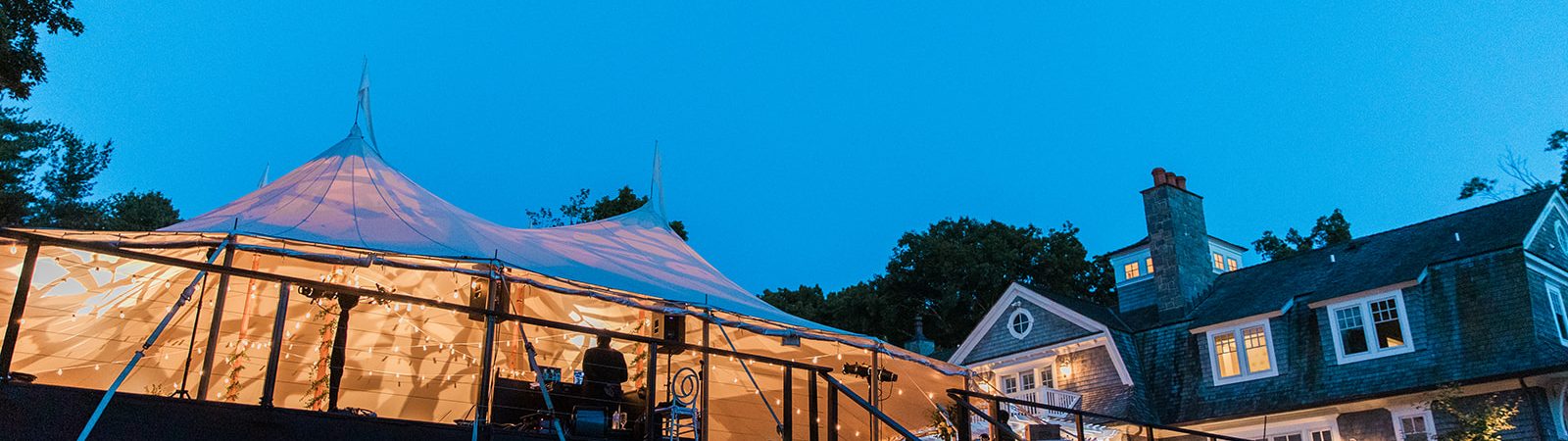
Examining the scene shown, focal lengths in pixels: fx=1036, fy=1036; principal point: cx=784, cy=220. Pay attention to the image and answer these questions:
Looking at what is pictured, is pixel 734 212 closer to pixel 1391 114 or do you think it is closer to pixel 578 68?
pixel 578 68

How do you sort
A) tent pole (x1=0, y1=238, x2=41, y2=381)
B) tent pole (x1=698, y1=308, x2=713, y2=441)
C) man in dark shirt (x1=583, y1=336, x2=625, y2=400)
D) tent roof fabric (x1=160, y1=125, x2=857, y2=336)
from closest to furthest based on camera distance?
tent pole (x1=0, y1=238, x2=41, y2=381)
tent pole (x1=698, y1=308, x2=713, y2=441)
man in dark shirt (x1=583, y1=336, x2=625, y2=400)
tent roof fabric (x1=160, y1=125, x2=857, y2=336)

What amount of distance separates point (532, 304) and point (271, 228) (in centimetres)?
287

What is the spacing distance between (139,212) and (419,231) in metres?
21.8

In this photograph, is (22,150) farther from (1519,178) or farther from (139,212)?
(1519,178)

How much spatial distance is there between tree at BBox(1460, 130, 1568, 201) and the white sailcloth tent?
20.8 m

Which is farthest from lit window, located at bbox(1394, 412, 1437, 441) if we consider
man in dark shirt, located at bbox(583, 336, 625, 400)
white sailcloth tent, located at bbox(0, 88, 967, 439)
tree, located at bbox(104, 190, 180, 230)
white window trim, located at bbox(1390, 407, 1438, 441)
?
tree, located at bbox(104, 190, 180, 230)

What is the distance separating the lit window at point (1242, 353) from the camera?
17.4m

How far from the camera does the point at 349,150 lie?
10.3 m

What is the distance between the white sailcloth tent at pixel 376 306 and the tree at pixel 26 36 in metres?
4.31

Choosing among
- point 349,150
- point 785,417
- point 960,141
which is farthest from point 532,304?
point 960,141

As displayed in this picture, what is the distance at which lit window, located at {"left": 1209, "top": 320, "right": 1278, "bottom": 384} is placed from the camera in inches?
685

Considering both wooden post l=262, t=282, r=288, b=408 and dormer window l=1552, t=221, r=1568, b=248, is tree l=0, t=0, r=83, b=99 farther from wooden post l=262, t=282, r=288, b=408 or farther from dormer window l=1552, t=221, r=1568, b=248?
dormer window l=1552, t=221, r=1568, b=248

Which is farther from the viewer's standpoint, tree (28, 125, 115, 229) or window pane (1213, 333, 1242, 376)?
tree (28, 125, 115, 229)

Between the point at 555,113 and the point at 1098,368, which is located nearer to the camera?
the point at 1098,368
